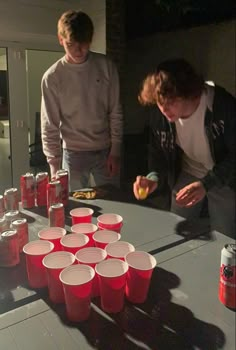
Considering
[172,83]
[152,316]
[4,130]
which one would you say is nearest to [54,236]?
[152,316]

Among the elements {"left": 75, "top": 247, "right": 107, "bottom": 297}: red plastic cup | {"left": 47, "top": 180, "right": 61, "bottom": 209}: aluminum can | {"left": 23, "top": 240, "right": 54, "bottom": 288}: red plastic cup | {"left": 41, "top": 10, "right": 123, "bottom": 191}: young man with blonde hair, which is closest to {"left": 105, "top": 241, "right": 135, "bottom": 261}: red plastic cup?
{"left": 75, "top": 247, "right": 107, "bottom": 297}: red plastic cup

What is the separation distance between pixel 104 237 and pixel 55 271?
18 centimetres

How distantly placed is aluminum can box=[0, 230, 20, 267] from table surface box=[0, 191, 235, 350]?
18 mm

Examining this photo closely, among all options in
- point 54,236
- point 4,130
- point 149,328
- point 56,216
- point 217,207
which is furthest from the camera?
point 4,130

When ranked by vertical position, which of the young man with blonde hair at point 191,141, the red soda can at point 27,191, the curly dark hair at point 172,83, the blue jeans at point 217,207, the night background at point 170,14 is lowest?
the blue jeans at point 217,207

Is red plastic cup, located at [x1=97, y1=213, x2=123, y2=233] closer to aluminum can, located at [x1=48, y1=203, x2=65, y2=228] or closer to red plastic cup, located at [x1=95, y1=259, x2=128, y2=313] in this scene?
aluminum can, located at [x1=48, y1=203, x2=65, y2=228]

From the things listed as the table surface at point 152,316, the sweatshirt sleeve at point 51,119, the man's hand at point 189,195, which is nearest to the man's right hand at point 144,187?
the man's hand at point 189,195

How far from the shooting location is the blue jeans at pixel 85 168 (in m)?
1.48

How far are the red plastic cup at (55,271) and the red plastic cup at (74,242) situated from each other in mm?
48

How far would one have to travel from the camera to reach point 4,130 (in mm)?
2273

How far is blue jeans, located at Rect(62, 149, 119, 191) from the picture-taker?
148 cm

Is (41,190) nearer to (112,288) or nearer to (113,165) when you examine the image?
(113,165)

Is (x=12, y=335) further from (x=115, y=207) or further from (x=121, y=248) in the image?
(x=115, y=207)

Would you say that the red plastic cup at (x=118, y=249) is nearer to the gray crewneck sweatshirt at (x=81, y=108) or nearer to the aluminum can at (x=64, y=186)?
the aluminum can at (x=64, y=186)
